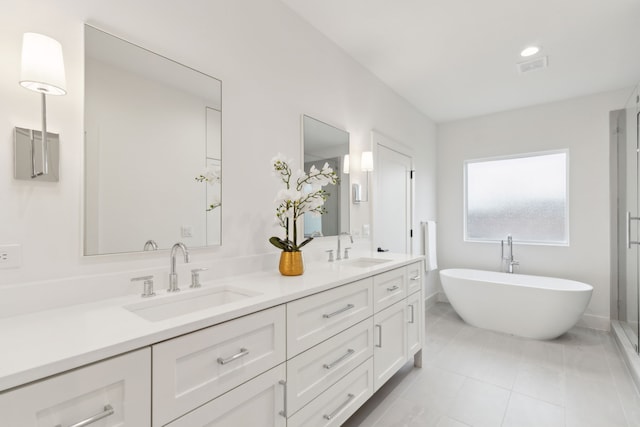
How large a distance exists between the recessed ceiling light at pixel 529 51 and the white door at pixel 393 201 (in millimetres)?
1398

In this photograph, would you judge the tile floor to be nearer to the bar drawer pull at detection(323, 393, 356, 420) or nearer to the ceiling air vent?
the bar drawer pull at detection(323, 393, 356, 420)

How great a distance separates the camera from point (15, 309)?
3.37ft

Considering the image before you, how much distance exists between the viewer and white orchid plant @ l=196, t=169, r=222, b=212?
1.59 m

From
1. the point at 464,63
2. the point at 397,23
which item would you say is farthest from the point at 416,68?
the point at 397,23

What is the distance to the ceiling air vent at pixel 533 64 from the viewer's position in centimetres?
277

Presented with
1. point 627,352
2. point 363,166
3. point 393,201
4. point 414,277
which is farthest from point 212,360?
point 627,352

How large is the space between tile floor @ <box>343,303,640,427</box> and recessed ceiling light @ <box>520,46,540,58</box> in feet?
8.75

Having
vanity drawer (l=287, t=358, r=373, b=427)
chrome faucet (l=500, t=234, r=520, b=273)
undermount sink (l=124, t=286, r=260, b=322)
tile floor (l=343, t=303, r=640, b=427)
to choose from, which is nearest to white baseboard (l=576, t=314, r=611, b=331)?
tile floor (l=343, t=303, r=640, b=427)

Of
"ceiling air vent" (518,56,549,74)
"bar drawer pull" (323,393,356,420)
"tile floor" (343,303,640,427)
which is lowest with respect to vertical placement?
"tile floor" (343,303,640,427)

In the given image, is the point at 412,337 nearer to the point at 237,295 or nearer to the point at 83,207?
the point at 237,295

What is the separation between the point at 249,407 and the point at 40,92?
4.39ft

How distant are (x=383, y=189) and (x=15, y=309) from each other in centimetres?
288

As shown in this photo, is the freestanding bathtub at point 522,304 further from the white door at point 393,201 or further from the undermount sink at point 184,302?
the undermount sink at point 184,302

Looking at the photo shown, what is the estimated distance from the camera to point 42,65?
999mm
